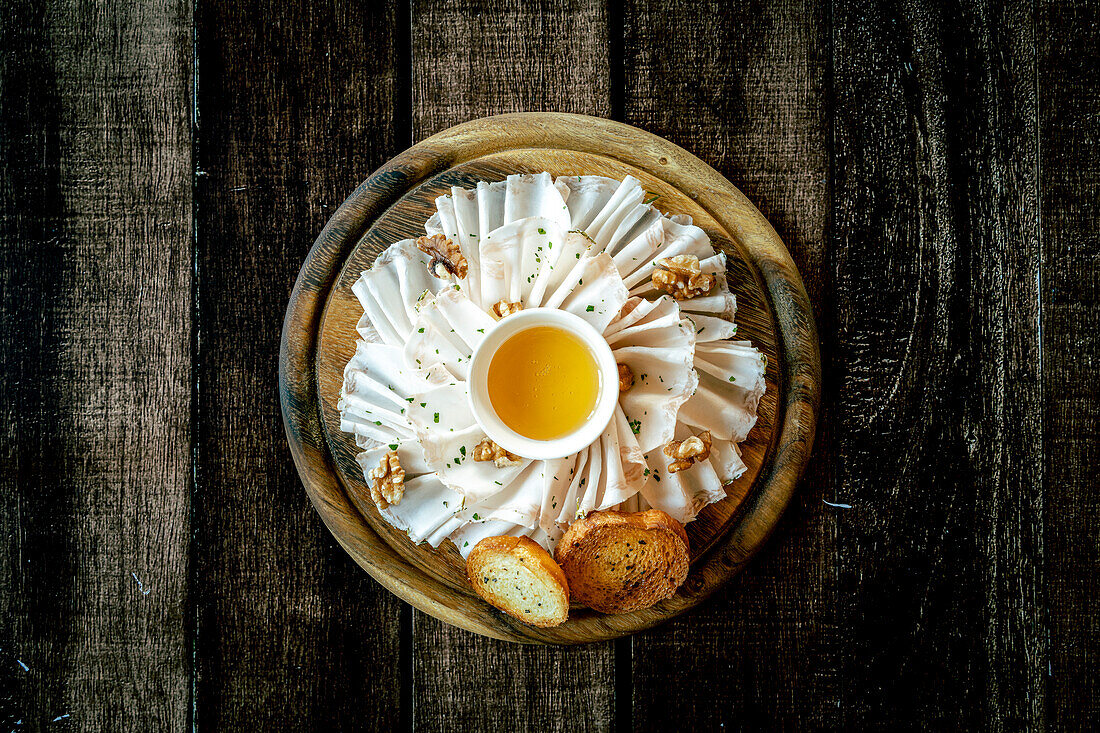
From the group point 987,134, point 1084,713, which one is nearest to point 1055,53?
point 987,134

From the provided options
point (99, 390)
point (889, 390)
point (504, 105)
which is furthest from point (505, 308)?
point (99, 390)

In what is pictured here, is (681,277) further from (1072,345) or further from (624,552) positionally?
(1072,345)

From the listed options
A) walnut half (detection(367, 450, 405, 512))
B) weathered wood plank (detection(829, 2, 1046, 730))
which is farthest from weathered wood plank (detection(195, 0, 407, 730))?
weathered wood plank (detection(829, 2, 1046, 730))

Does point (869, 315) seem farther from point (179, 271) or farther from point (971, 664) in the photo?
point (179, 271)

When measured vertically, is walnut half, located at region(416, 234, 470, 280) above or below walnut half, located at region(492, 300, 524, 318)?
above

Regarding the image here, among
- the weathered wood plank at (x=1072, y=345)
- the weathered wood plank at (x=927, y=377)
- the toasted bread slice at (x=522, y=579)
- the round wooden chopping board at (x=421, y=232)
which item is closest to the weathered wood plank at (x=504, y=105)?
the round wooden chopping board at (x=421, y=232)

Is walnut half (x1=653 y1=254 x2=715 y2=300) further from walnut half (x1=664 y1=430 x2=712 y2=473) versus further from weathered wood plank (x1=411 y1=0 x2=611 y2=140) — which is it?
weathered wood plank (x1=411 y1=0 x2=611 y2=140)
